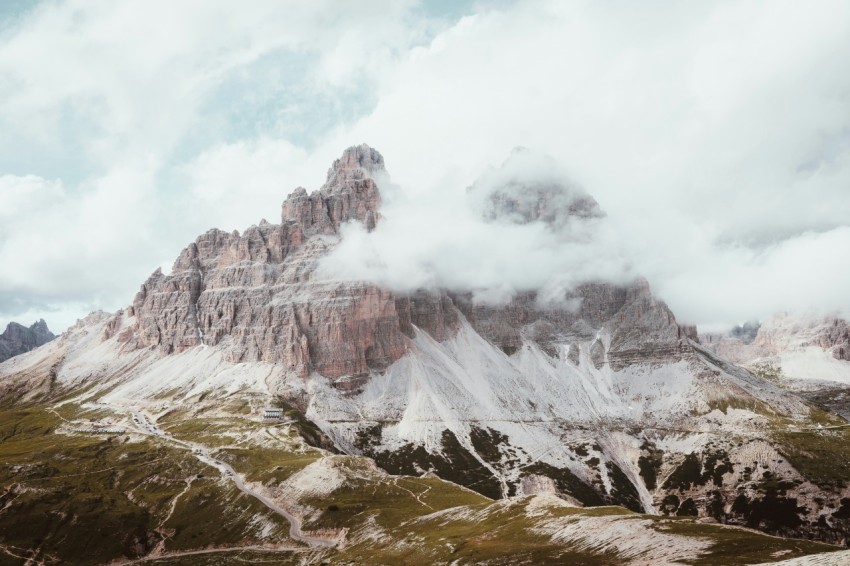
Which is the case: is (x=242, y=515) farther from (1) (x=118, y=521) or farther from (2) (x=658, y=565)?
(2) (x=658, y=565)

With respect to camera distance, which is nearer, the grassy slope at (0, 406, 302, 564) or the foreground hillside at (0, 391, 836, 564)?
the foreground hillside at (0, 391, 836, 564)

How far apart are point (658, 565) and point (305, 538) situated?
103 meters

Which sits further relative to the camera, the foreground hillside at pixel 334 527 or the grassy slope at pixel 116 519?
the grassy slope at pixel 116 519

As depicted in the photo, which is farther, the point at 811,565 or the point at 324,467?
the point at 324,467

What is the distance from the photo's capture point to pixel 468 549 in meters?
106

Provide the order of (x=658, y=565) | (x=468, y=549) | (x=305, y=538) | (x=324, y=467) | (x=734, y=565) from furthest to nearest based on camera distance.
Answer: (x=324, y=467)
(x=305, y=538)
(x=468, y=549)
(x=658, y=565)
(x=734, y=565)

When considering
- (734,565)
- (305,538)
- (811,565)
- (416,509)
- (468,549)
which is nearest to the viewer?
(811,565)

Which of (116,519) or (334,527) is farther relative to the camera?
(116,519)

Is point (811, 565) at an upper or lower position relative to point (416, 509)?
upper

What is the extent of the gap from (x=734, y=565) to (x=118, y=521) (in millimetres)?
166548

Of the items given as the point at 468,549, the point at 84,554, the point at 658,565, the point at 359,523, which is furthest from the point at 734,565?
the point at 84,554

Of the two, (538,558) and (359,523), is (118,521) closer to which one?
(359,523)

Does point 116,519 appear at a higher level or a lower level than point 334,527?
higher

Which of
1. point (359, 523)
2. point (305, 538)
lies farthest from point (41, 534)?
point (359, 523)
